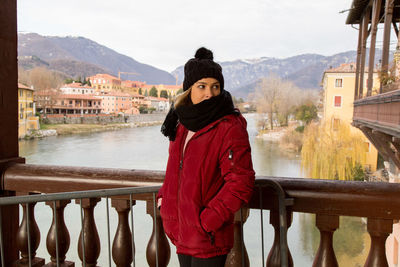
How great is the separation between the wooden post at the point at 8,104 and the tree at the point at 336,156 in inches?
743

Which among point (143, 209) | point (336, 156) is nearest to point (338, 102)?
point (336, 156)

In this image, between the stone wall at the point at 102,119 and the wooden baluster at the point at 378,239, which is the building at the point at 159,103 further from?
the wooden baluster at the point at 378,239

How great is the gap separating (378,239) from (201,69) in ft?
2.73

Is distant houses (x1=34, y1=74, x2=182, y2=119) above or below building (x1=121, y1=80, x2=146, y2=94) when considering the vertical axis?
below

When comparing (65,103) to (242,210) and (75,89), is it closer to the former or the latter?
(75,89)

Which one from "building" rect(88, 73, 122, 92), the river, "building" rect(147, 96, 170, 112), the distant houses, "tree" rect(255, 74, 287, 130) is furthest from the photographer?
"building" rect(88, 73, 122, 92)

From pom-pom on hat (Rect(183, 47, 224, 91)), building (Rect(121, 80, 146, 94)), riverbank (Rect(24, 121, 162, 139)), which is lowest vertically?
riverbank (Rect(24, 121, 162, 139))

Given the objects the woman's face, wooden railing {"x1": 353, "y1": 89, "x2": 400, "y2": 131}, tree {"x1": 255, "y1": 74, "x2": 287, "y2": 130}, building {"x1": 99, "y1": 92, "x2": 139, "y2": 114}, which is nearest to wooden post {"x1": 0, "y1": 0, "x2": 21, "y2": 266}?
the woman's face

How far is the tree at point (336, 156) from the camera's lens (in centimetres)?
1895

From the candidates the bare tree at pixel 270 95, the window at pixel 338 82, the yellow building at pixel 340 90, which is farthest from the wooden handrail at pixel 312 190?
the bare tree at pixel 270 95

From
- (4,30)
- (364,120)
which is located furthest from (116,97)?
(4,30)

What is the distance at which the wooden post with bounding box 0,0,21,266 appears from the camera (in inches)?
69.1

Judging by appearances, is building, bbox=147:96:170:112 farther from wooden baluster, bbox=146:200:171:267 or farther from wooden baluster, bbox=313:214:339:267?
wooden baluster, bbox=313:214:339:267

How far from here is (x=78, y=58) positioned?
141 metres
